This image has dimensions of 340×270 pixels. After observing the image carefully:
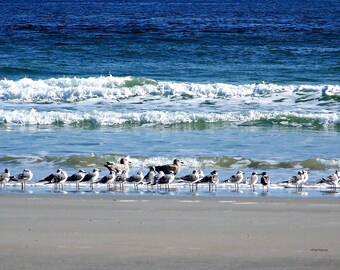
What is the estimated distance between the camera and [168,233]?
826 cm

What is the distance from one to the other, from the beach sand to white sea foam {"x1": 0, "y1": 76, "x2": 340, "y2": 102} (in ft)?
37.1

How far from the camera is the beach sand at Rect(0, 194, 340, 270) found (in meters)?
7.27

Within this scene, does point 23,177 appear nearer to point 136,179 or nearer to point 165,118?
point 136,179

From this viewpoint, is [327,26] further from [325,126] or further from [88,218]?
[88,218]

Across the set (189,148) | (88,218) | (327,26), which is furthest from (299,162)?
(327,26)

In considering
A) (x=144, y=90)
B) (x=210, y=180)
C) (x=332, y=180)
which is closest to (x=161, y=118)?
(x=144, y=90)

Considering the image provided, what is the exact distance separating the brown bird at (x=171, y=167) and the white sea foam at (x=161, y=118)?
→ 5106 millimetres

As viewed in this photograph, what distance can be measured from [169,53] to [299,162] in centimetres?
1677

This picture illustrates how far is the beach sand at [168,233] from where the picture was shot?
286 inches

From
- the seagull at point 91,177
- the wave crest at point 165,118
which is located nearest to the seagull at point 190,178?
the seagull at point 91,177

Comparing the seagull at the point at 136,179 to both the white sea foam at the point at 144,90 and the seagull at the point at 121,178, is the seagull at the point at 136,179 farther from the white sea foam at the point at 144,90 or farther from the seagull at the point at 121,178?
the white sea foam at the point at 144,90

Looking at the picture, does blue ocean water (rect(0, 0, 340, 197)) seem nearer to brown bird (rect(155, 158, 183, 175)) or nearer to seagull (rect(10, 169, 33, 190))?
brown bird (rect(155, 158, 183, 175))

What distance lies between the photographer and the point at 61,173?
37.8ft

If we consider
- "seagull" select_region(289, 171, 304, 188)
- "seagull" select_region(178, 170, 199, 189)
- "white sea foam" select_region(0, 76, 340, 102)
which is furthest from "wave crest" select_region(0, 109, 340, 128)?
"seagull" select_region(289, 171, 304, 188)
